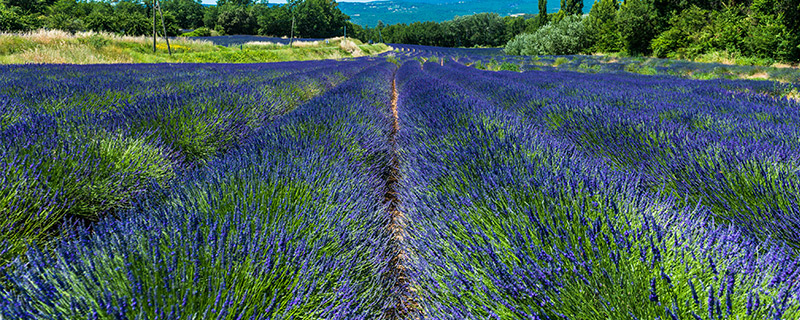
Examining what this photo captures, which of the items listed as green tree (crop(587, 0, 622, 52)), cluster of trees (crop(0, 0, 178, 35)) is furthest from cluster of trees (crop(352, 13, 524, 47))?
cluster of trees (crop(0, 0, 178, 35))

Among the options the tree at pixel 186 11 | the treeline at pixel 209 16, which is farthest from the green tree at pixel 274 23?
the tree at pixel 186 11

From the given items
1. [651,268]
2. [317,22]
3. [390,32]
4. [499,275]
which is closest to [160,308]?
[499,275]

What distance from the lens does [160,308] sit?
0.80 m

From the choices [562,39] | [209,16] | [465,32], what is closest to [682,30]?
[562,39]

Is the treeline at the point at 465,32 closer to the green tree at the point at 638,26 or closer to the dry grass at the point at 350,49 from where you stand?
the dry grass at the point at 350,49

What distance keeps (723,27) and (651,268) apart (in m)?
24.0

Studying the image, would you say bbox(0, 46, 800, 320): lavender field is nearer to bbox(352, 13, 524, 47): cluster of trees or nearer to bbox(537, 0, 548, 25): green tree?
bbox(537, 0, 548, 25): green tree

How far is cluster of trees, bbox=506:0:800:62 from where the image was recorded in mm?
14289

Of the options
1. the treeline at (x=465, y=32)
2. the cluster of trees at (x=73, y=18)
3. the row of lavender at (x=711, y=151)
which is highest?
the treeline at (x=465, y=32)

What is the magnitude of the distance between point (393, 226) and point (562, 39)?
35034 millimetres

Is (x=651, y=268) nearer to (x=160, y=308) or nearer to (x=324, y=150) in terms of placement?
(x=160, y=308)

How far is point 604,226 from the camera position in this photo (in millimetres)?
1216

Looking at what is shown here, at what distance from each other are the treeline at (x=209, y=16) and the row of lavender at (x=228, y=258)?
5089 cm

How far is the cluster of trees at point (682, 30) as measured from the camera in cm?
1429
